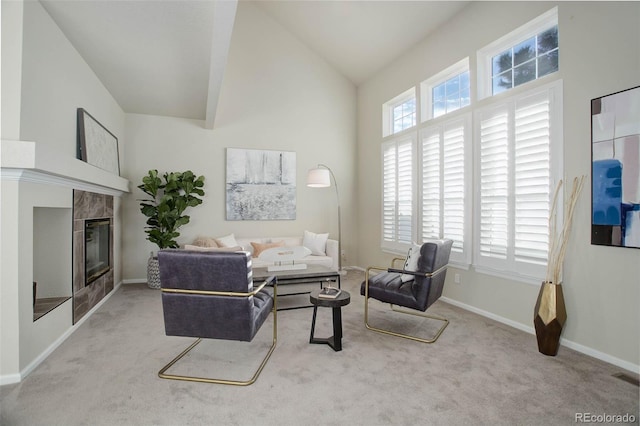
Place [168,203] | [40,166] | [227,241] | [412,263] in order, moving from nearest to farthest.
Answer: [40,166]
[412,263]
[168,203]
[227,241]

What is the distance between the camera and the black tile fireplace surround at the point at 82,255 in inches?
137

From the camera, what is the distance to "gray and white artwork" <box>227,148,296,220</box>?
246 inches

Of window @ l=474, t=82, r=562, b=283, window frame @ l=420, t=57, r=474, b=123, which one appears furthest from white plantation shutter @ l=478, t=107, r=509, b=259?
window frame @ l=420, t=57, r=474, b=123

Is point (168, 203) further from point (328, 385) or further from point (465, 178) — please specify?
point (465, 178)

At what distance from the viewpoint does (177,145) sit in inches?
238

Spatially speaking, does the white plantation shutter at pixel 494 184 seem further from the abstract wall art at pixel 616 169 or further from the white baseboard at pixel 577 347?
the abstract wall art at pixel 616 169

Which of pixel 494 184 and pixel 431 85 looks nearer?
pixel 494 184

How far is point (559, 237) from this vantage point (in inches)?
118

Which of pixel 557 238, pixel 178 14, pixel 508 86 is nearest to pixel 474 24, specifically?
pixel 508 86

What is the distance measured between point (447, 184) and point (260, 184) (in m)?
3.44

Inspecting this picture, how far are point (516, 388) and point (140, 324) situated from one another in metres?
3.64

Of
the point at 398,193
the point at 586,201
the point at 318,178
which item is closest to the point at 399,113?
→ the point at 398,193

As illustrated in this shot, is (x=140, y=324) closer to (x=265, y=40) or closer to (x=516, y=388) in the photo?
(x=516, y=388)

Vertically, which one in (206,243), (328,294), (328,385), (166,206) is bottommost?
(328,385)
